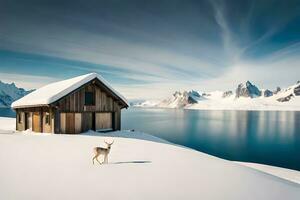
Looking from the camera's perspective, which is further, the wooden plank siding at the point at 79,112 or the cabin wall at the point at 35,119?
the cabin wall at the point at 35,119

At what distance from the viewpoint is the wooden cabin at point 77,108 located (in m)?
21.7

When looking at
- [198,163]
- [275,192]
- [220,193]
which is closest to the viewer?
[220,193]

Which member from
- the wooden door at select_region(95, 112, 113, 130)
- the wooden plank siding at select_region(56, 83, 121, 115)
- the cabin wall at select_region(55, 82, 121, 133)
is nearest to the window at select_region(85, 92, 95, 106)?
the cabin wall at select_region(55, 82, 121, 133)

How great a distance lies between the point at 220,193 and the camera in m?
7.80

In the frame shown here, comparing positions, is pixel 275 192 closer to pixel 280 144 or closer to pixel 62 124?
pixel 62 124

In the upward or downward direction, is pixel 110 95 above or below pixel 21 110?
above

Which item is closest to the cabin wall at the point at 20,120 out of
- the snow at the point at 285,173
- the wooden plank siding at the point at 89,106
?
the wooden plank siding at the point at 89,106

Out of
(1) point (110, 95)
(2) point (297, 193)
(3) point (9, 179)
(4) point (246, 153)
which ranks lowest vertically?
(4) point (246, 153)

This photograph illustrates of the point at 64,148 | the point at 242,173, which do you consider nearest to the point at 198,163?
the point at 242,173

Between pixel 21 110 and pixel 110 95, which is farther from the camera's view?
pixel 21 110

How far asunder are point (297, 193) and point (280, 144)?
124 feet

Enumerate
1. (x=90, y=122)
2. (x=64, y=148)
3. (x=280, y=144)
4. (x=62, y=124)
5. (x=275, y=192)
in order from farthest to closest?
(x=280, y=144) < (x=90, y=122) < (x=62, y=124) < (x=64, y=148) < (x=275, y=192)

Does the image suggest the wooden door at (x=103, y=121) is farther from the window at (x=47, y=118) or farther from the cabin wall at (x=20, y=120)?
the cabin wall at (x=20, y=120)

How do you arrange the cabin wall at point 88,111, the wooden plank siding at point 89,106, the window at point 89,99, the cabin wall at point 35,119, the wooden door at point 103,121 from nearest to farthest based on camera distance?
the wooden plank siding at point 89,106
the cabin wall at point 88,111
the cabin wall at point 35,119
the window at point 89,99
the wooden door at point 103,121
